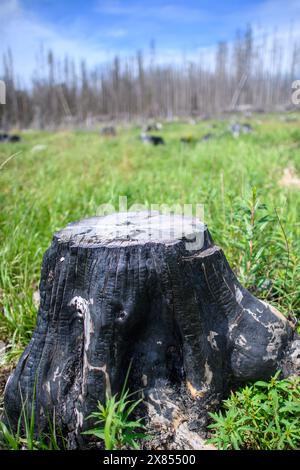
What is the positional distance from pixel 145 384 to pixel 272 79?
42.9 m

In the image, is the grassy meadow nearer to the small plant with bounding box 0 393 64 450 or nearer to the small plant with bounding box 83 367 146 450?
the small plant with bounding box 0 393 64 450

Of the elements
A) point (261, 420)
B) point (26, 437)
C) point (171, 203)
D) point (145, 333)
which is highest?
point (171, 203)

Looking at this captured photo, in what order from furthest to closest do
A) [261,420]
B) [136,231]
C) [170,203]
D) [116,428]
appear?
1. [170,203]
2. [136,231]
3. [261,420]
4. [116,428]

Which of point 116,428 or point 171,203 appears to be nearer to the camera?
point 116,428

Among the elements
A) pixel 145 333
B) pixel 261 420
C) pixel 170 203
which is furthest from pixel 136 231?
pixel 170 203

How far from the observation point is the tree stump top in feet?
4.89

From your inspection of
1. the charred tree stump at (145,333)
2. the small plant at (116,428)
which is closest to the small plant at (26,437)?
the charred tree stump at (145,333)

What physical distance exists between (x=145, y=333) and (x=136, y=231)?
1.45 feet

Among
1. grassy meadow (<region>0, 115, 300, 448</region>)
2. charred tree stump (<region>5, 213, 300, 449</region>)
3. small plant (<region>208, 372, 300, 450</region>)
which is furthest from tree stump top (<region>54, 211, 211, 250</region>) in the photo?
small plant (<region>208, 372, 300, 450</region>)

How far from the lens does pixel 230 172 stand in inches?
192

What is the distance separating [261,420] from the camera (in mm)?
1428

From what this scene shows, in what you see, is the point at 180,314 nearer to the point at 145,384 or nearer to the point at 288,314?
the point at 145,384

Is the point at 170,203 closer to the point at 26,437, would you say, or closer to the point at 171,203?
the point at 171,203
